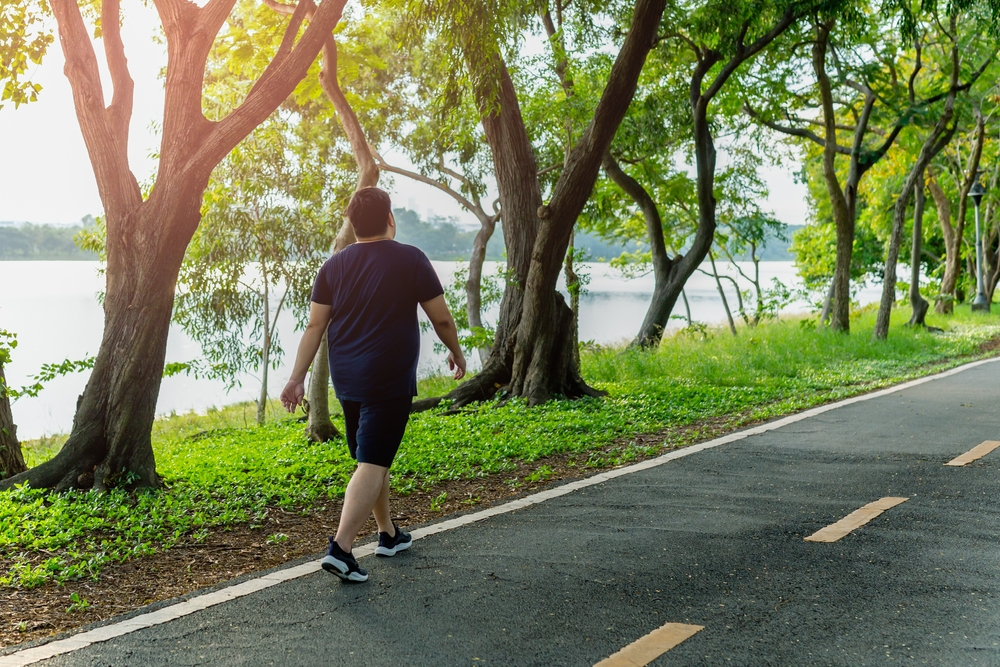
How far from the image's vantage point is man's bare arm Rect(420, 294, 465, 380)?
484cm

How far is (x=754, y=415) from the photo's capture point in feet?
33.7

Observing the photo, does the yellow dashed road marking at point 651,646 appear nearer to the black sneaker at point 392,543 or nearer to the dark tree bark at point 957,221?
the black sneaker at point 392,543

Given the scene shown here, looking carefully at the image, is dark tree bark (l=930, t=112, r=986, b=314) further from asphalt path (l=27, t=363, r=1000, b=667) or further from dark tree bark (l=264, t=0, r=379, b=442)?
asphalt path (l=27, t=363, r=1000, b=667)

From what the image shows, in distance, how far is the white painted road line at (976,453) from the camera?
7.43 meters

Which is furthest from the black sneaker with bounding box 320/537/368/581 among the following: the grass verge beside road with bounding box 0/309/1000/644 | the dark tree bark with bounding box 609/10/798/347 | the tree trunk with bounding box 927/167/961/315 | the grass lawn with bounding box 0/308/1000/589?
the tree trunk with bounding box 927/167/961/315

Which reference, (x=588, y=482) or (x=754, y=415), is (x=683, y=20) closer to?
(x=754, y=415)

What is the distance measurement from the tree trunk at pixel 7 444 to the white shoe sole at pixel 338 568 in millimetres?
4259

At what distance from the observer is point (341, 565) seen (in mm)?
4527

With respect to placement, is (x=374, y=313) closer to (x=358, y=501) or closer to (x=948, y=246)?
(x=358, y=501)

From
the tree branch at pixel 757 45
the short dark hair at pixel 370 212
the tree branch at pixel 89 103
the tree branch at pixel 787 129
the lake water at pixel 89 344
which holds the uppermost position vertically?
the tree branch at pixel 757 45

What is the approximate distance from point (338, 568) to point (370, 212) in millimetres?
1835

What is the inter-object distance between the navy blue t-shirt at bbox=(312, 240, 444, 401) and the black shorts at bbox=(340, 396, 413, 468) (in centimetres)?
5

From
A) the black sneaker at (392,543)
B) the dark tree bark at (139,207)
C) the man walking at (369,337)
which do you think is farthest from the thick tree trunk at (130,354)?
the man walking at (369,337)

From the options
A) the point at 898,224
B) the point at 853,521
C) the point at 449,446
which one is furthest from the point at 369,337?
the point at 898,224
